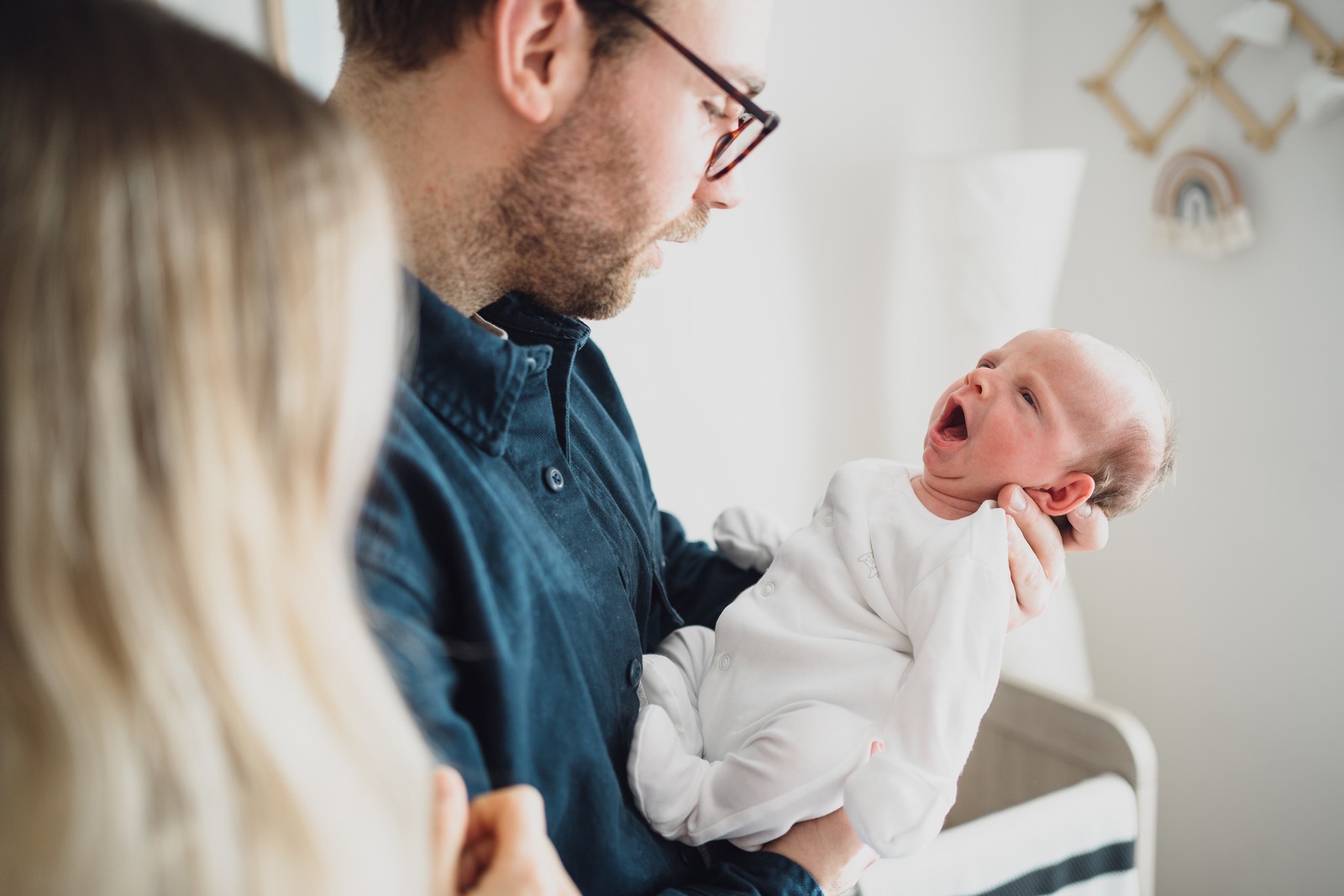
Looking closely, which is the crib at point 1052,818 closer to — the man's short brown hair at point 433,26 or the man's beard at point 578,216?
the man's beard at point 578,216

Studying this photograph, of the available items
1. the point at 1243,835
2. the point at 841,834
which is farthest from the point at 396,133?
the point at 1243,835

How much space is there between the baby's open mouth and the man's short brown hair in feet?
2.19

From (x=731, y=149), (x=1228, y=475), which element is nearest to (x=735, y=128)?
(x=731, y=149)

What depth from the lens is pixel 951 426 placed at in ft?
4.58

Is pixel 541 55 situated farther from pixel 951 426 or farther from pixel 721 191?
pixel 951 426

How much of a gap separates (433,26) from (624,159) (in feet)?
0.80

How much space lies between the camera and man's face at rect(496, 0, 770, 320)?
1067mm

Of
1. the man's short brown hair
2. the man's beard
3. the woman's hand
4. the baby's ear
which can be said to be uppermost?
the man's short brown hair

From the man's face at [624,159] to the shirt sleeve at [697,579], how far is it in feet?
1.46

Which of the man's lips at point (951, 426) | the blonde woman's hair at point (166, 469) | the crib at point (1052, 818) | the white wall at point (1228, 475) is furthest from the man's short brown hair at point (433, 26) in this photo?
the white wall at point (1228, 475)

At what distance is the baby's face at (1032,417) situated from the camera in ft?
4.17

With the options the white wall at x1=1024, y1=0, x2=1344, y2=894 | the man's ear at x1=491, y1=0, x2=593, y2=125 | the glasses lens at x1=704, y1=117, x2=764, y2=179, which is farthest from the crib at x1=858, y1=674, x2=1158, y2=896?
the man's ear at x1=491, y1=0, x2=593, y2=125

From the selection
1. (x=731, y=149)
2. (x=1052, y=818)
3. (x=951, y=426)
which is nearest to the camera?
(x=731, y=149)

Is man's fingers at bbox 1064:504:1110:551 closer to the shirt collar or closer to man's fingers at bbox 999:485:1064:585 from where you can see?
man's fingers at bbox 999:485:1064:585
